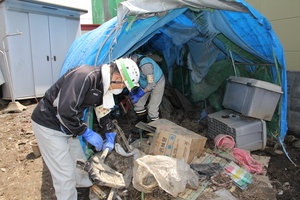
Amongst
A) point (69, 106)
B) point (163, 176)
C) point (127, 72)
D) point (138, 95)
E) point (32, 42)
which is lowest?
point (163, 176)

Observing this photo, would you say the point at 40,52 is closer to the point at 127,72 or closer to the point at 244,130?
the point at 127,72

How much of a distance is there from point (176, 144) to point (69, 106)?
142cm

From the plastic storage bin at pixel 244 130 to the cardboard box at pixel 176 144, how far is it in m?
0.63

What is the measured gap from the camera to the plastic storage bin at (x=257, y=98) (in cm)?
315

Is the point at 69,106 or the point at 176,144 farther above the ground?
the point at 69,106

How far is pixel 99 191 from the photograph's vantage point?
2.30m

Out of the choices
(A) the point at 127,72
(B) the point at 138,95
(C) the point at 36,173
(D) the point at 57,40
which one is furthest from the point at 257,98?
(D) the point at 57,40

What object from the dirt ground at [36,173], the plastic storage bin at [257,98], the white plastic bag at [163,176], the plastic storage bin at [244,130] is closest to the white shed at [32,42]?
the dirt ground at [36,173]

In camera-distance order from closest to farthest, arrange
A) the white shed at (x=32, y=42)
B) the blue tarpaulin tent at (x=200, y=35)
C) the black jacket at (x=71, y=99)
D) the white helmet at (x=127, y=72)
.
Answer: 1. the black jacket at (x=71, y=99)
2. the white helmet at (x=127, y=72)
3. the blue tarpaulin tent at (x=200, y=35)
4. the white shed at (x=32, y=42)

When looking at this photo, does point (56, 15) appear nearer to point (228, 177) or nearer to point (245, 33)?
point (245, 33)

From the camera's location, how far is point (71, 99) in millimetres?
1707

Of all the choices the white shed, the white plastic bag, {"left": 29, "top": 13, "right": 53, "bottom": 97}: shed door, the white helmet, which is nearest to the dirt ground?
the white plastic bag

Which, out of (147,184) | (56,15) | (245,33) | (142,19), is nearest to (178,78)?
(245,33)

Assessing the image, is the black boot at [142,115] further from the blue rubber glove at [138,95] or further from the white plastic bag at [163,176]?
the white plastic bag at [163,176]
